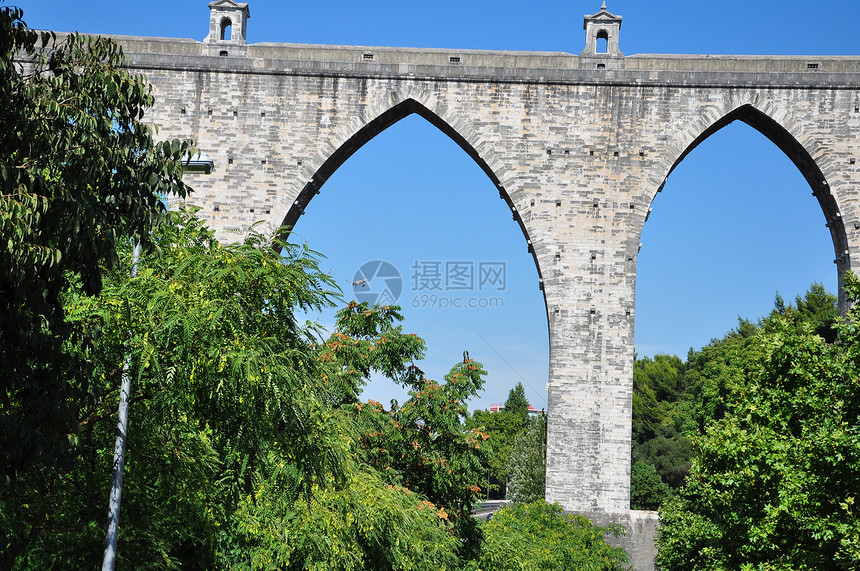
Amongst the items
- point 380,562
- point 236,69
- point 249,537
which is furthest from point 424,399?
point 236,69

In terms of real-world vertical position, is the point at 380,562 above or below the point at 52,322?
below

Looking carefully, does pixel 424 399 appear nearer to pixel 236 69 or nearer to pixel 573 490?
pixel 573 490

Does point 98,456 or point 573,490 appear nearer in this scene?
point 98,456

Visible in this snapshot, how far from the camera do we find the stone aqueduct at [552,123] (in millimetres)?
22625

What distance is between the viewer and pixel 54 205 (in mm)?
6277

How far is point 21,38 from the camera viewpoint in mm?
6391

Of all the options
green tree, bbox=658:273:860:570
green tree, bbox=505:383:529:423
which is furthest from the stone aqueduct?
green tree, bbox=505:383:529:423

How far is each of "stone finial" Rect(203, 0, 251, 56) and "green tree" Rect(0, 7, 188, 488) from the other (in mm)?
16704

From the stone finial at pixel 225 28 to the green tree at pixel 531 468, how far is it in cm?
2145

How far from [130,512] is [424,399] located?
7027 millimetres

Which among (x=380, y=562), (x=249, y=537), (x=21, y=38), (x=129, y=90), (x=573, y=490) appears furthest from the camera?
(x=573, y=490)

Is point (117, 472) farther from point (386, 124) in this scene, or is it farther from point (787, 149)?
point (787, 149)

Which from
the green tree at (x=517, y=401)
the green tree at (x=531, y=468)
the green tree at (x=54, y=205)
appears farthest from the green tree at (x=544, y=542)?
the green tree at (x=517, y=401)

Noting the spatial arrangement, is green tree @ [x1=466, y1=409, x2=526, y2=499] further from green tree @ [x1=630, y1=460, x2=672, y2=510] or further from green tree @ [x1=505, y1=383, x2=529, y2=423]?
green tree @ [x1=630, y1=460, x2=672, y2=510]
